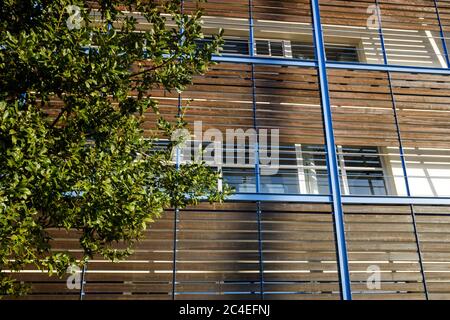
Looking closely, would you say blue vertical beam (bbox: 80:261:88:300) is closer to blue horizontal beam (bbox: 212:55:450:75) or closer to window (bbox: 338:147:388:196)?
blue horizontal beam (bbox: 212:55:450:75)

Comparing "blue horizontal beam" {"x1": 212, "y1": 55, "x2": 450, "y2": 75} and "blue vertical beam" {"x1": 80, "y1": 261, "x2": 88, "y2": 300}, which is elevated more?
"blue horizontal beam" {"x1": 212, "y1": 55, "x2": 450, "y2": 75}

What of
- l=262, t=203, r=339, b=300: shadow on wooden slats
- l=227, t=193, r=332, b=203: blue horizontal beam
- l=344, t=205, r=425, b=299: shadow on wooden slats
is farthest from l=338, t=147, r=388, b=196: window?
l=262, t=203, r=339, b=300: shadow on wooden slats

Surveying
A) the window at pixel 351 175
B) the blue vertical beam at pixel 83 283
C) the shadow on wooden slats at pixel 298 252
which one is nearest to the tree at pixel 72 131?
the blue vertical beam at pixel 83 283

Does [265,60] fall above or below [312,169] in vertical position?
above

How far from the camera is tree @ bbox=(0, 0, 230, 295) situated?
116 inches

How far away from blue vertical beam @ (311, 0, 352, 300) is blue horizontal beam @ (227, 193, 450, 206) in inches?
9.3

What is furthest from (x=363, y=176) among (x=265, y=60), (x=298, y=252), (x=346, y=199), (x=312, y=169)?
(x=265, y=60)

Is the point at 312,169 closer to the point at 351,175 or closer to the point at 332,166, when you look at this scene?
the point at 351,175

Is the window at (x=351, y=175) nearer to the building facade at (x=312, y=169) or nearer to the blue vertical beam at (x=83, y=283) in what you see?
the building facade at (x=312, y=169)

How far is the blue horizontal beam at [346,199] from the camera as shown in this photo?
676cm

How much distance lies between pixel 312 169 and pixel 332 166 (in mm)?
1103

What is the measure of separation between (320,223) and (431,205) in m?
2.19

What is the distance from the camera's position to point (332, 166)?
708 centimetres

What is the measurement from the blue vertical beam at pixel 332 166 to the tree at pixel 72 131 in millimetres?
3518
